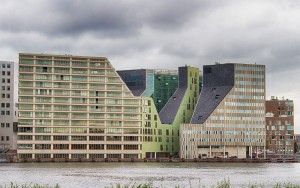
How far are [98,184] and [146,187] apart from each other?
57.0 m

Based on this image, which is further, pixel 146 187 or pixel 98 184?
pixel 98 184

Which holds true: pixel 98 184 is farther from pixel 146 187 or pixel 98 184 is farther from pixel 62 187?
pixel 146 187

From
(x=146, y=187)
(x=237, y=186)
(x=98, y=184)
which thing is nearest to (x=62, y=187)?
(x=98, y=184)

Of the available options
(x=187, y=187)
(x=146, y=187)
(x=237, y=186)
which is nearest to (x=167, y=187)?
(x=187, y=187)

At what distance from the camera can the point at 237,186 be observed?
124m

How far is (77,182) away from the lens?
131 metres

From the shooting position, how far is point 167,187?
119 m

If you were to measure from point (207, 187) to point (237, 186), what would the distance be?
7.87 meters

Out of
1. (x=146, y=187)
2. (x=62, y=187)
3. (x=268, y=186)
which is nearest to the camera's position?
(x=146, y=187)

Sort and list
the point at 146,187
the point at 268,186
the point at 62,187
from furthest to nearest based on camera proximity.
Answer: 1. the point at 268,186
2. the point at 62,187
3. the point at 146,187

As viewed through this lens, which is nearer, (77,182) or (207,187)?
(207,187)

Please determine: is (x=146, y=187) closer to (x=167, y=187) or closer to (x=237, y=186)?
(x=167, y=187)

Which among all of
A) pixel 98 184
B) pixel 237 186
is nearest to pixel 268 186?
pixel 237 186

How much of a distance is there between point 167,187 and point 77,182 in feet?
63.0
